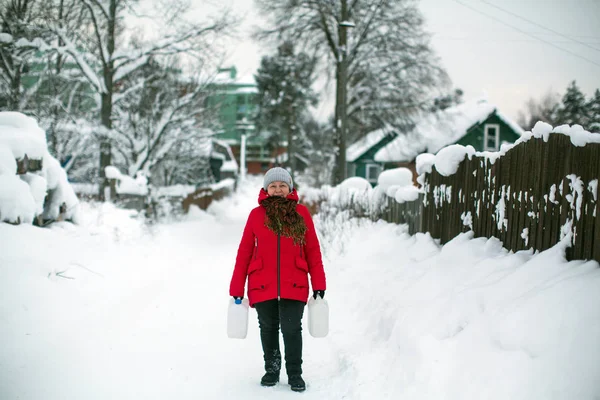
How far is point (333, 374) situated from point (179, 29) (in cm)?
1230

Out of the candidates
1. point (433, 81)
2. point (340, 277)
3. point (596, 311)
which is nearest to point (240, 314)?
point (596, 311)

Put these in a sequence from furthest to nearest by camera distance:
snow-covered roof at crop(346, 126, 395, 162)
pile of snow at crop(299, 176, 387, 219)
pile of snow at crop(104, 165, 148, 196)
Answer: snow-covered roof at crop(346, 126, 395, 162) < pile of snow at crop(104, 165, 148, 196) < pile of snow at crop(299, 176, 387, 219)

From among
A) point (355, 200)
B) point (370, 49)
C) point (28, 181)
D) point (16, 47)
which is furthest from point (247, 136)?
point (28, 181)

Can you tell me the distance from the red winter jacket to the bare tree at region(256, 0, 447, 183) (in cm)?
1420

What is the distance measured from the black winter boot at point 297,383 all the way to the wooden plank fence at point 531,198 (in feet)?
7.11

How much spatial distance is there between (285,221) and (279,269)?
36 centimetres

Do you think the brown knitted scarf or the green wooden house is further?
the green wooden house

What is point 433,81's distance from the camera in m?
17.4

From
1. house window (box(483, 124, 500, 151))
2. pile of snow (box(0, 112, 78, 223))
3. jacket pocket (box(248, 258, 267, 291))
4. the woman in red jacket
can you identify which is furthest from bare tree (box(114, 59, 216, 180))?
house window (box(483, 124, 500, 151))

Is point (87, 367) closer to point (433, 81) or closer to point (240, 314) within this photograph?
point (240, 314)

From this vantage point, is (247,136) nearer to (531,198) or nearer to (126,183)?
(126,183)

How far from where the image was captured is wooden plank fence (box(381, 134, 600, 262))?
3314mm

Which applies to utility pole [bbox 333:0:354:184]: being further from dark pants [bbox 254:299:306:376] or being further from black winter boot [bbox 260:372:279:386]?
black winter boot [bbox 260:372:279:386]

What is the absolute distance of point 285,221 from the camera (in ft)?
11.9
